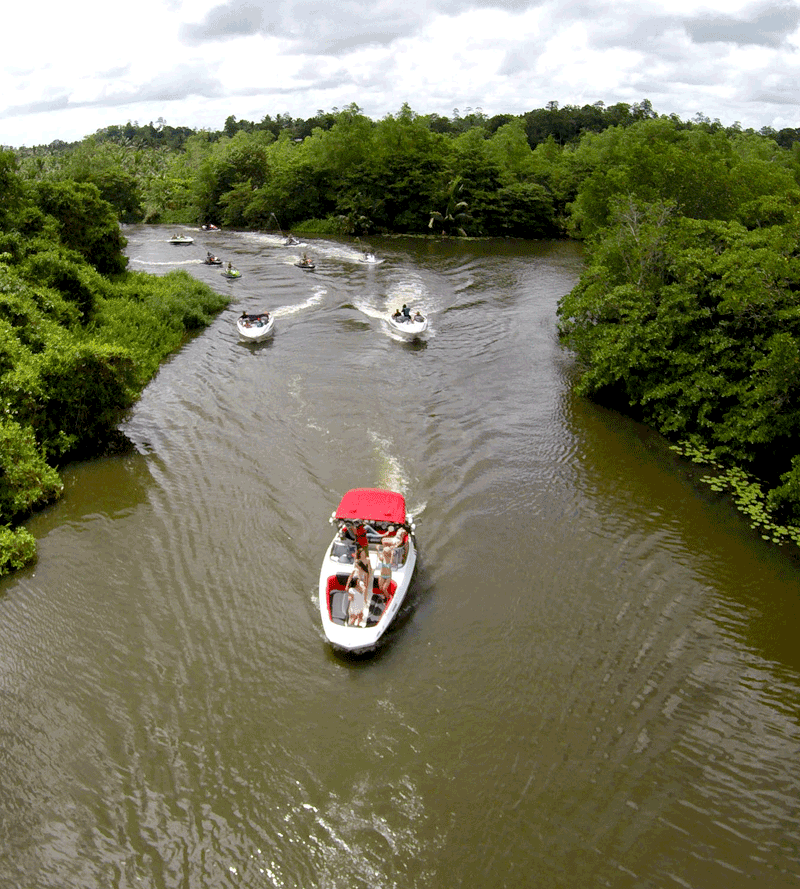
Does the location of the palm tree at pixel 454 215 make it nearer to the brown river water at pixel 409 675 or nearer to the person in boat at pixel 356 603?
the brown river water at pixel 409 675

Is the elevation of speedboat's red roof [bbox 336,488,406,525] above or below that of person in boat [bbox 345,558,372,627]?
above

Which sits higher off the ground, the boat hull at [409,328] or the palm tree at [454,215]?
the palm tree at [454,215]

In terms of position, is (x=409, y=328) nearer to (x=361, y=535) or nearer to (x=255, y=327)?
(x=255, y=327)

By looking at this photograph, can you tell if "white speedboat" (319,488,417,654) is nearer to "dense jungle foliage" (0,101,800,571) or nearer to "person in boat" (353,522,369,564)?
"person in boat" (353,522,369,564)

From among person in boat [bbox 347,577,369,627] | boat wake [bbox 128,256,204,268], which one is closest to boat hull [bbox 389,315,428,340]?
person in boat [bbox 347,577,369,627]

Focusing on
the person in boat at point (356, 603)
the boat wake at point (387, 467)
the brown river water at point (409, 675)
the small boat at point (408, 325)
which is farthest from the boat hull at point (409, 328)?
the person in boat at point (356, 603)

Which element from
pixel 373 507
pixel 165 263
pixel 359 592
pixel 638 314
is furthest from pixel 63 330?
pixel 165 263

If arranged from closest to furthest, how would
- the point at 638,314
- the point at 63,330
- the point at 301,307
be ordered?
the point at 638,314, the point at 63,330, the point at 301,307
